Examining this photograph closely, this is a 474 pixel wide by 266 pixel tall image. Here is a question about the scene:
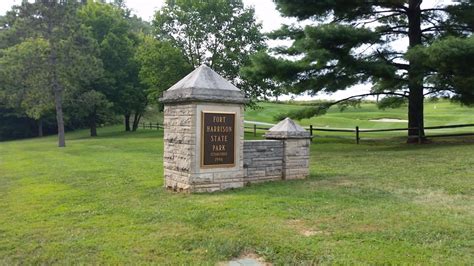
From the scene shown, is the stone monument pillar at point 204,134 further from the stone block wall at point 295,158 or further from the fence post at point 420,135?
the fence post at point 420,135

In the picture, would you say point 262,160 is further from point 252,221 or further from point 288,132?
point 252,221

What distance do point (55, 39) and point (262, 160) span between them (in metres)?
18.8

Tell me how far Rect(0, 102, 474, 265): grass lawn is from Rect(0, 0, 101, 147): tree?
49.4 feet

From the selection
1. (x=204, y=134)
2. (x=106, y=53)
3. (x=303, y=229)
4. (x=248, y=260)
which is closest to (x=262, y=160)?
(x=204, y=134)

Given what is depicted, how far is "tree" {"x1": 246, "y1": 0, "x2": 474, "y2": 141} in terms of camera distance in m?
14.4

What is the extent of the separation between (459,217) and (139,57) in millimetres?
27871

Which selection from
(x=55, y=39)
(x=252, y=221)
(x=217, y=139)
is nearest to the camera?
(x=252, y=221)

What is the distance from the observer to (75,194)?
25.5ft

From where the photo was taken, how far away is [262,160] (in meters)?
8.52

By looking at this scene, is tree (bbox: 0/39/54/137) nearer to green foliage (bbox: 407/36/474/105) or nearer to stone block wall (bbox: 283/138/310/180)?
stone block wall (bbox: 283/138/310/180)

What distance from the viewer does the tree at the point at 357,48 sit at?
1437 centimetres

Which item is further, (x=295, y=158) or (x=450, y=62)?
(x=450, y=62)

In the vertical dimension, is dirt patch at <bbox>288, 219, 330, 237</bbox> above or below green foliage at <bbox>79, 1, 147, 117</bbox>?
below

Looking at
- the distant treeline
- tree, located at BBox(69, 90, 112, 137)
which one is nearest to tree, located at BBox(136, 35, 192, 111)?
the distant treeline
